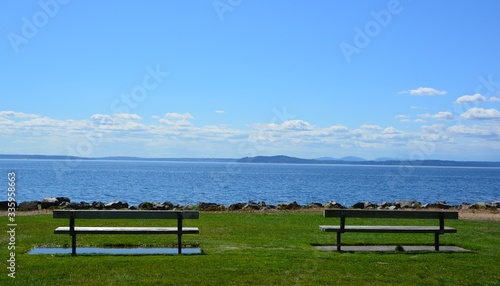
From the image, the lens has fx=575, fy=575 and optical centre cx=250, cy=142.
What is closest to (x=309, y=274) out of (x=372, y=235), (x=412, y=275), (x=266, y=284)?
(x=266, y=284)

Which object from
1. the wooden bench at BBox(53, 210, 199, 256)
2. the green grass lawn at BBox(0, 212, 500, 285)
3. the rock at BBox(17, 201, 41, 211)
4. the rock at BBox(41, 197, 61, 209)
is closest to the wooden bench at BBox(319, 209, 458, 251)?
the green grass lawn at BBox(0, 212, 500, 285)

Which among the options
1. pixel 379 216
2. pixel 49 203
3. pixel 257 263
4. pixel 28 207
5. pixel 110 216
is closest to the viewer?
pixel 257 263

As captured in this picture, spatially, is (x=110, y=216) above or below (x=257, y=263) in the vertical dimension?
above

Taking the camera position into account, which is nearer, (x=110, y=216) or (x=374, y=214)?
(x=110, y=216)

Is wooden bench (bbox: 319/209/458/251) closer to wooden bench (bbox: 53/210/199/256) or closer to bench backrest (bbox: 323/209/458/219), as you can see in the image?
bench backrest (bbox: 323/209/458/219)

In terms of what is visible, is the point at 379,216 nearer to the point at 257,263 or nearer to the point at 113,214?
the point at 257,263

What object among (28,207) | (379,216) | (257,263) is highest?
(379,216)

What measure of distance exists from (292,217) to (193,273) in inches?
492

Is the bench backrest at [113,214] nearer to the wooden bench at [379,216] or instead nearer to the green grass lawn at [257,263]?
→ the green grass lawn at [257,263]

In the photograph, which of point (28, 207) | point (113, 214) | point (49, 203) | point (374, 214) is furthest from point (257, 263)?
point (49, 203)

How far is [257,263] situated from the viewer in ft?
33.5

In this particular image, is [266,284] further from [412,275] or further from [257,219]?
[257,219]

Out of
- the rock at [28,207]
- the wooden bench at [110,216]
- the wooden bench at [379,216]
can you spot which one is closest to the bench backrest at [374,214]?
the wooden bench at [379,216]

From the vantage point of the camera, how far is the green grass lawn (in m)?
8.92
